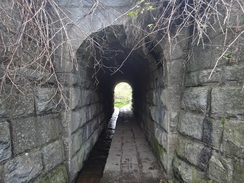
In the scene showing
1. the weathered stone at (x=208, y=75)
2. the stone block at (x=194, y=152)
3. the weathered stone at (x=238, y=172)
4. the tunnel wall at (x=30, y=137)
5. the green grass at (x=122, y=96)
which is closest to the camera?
the weathered stone at (x=238, y=172)

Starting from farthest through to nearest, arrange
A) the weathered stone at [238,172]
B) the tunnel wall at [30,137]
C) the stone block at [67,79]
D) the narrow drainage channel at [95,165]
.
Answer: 1. the narrow drainage channel at [95,165]
2. the stone block at [67,79]
3. the tunnel wall at [30,137]
4. the weathered stone at [238,172]

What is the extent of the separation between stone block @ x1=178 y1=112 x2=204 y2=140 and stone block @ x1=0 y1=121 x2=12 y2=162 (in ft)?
6.15

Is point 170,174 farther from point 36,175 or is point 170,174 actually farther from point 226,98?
point 36,175

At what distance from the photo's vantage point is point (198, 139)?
1711 millimetres

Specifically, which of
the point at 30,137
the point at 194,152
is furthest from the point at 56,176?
the point at 194,152

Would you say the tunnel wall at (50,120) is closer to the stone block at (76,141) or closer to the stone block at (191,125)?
the stone block at (76,141)

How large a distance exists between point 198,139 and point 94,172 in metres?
1.82

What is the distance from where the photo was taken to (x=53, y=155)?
1.88 metres

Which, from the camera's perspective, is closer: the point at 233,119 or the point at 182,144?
the point at 233,119

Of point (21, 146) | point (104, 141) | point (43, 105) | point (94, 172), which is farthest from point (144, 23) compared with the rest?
point (104, 141)

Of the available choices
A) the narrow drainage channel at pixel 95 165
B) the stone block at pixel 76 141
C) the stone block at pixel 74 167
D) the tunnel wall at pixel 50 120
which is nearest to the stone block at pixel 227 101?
the tunnel wall at pixel 50 120

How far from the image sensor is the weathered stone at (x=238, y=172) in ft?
4.14

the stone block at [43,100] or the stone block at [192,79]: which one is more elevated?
the stone block at [192,79]

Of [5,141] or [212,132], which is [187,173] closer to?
[212,132]
